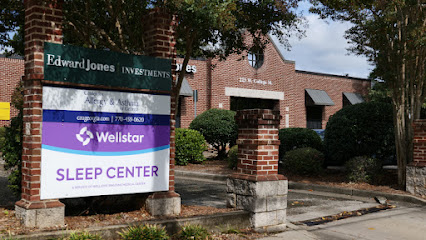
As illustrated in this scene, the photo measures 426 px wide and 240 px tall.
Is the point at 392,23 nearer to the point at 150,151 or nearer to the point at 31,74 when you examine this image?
the point at 150,151

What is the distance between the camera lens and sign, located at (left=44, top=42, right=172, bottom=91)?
5625mm

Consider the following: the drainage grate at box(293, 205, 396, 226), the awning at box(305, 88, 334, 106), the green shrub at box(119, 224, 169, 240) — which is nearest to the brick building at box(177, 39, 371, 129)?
the awning at box(305, 88, 334, 106)

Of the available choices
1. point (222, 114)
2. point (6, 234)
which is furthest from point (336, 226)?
point (222, 114)

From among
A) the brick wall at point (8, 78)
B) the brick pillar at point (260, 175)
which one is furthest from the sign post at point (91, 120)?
the brick wall at point (8, 78)

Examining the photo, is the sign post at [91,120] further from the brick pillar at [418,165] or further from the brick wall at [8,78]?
the brick wall at [8,78]

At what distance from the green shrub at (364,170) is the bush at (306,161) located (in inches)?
49.4

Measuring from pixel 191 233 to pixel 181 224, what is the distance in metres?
0.26

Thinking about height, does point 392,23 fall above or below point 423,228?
above

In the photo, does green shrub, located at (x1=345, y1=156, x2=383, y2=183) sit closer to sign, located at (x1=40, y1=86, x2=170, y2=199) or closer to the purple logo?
sign, located at (x1=40, y1=86, x2=170, y2=199)

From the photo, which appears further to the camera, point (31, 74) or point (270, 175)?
point (270, 175)

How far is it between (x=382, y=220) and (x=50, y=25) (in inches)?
254

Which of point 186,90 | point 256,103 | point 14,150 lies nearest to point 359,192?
point 14,150

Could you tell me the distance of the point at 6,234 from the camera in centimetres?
508

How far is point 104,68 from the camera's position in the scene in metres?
6.06
